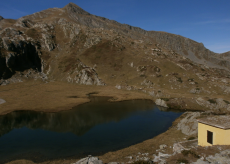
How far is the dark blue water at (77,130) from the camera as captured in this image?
1412 inches

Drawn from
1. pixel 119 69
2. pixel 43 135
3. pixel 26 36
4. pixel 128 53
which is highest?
pixel 26 36

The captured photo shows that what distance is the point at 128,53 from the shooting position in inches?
6865

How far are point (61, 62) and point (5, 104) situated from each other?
10436 cm

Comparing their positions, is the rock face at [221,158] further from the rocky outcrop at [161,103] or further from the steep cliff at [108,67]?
the steep cliff at [108,67]

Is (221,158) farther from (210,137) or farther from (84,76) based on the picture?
(84,76)

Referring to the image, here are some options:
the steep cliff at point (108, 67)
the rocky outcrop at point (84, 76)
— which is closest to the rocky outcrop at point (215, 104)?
the steep cliff at point (108, 67)

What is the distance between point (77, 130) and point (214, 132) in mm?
38734

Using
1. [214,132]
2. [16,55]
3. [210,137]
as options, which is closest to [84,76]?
[16,55]

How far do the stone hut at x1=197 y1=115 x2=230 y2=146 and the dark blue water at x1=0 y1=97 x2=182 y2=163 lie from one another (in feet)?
61.7

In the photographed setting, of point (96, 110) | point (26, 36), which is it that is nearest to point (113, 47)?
point (26, 36)

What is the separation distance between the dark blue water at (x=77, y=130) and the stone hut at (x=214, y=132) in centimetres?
1880

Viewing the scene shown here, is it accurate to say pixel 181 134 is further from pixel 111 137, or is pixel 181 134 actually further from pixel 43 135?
pixel 43 135

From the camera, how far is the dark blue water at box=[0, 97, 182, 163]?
35.9 meters

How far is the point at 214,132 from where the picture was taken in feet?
76.4
